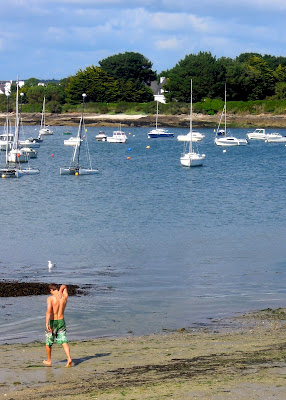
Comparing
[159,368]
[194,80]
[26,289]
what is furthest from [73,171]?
[194,80]

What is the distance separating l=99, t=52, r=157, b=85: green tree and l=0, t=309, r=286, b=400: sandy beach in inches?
5896

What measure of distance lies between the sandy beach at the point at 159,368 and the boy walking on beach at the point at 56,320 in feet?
1.34

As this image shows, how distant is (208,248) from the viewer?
30.5 meters

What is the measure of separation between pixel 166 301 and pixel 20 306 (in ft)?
13.8

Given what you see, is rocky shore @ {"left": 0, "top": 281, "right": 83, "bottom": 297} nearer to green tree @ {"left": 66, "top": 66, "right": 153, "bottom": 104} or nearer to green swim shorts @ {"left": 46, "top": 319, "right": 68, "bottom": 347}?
green swim shorts @ {"left": 46, "top": 319, "right": 68, "bottom": 347}

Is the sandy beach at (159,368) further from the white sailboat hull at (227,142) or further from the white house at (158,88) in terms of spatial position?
the white house at (158,88)

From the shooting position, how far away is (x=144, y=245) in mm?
31141

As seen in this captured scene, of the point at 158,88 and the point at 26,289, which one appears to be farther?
the point at 158,88

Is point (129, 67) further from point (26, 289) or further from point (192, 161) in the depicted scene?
point (26, 289)

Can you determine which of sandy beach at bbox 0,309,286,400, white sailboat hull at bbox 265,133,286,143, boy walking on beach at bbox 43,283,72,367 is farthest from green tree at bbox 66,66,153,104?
boy walking on beach at bbox 43,283,72,367

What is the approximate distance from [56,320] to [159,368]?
213 cm

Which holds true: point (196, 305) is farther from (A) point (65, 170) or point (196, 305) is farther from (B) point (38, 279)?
(A) point (65, 170)

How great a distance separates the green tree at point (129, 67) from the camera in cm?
16412

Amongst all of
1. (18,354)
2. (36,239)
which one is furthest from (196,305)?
(36,239)
